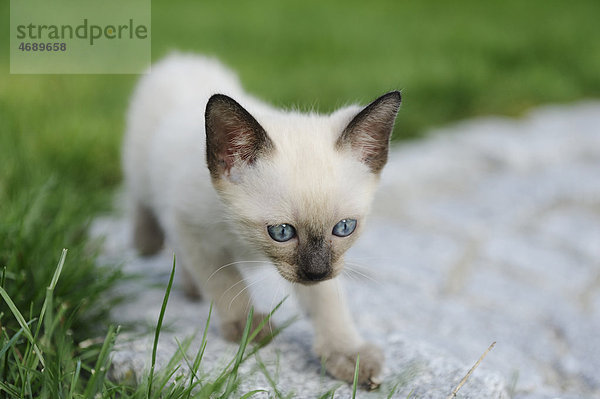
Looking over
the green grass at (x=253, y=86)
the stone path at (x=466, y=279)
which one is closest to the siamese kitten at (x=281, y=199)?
the stone path at (x=466, y=279)

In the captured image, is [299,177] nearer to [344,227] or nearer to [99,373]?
[344,227]

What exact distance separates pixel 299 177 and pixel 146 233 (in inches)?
55.7

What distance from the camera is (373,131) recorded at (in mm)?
1910

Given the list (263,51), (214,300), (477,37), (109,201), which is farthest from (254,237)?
Result: (477,37)

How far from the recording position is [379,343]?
2.12m

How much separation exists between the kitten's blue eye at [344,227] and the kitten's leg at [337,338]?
0.24m

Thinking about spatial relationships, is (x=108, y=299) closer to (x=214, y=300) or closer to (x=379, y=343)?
(x=214, y=300)

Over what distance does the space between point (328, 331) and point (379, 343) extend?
235mm

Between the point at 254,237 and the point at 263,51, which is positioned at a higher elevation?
the point at 263,51

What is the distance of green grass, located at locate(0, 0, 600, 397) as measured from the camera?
216cm

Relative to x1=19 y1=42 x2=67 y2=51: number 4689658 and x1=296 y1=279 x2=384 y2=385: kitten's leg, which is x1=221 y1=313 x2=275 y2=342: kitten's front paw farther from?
x1=19 y1=42 x2=67 y2=51: number 4689658

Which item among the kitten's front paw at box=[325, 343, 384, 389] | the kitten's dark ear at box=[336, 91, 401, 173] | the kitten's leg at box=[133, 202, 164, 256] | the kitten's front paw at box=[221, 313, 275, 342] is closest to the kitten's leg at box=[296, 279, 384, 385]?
the kitten's front paw at box=[325, 343, 384, 389]

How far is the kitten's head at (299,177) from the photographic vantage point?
5.66 ft

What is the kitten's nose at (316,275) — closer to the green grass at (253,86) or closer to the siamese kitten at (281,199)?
the siamese kitten at (281,199)
